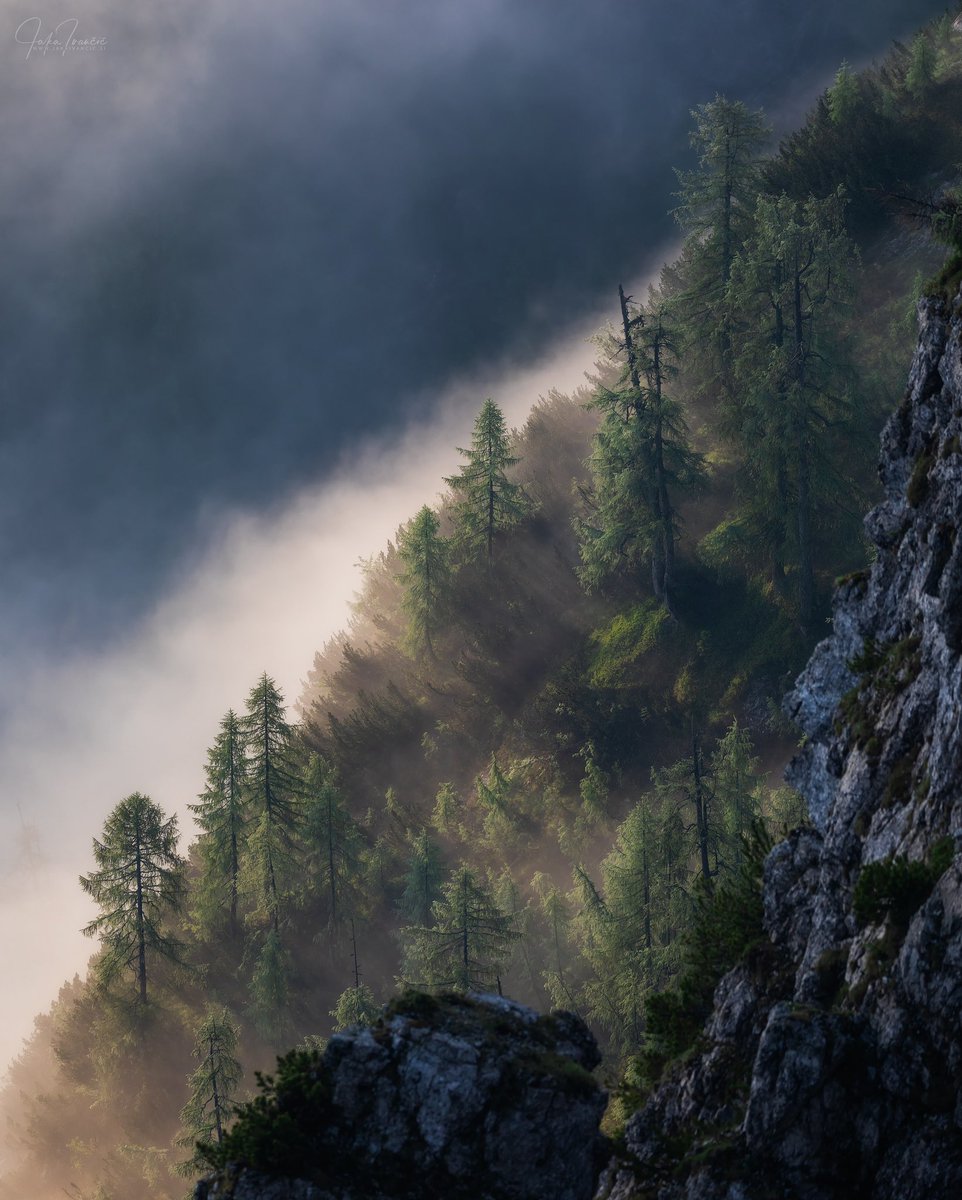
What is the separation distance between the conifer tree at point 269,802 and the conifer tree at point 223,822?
1.63 ft

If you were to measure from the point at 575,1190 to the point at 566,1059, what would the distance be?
1690mm

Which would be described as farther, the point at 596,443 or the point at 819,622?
the point at 596,443

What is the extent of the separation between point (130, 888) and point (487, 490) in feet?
92.4

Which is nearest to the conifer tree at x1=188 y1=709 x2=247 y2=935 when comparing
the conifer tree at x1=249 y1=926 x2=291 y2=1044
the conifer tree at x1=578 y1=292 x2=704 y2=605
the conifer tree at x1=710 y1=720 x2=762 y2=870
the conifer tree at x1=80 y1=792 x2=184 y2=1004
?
the conifer tree at x1=80 y1=792 x2=184 y2=1004

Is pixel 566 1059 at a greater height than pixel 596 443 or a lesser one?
lesser

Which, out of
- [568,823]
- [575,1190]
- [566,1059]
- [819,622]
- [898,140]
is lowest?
[575,1190]

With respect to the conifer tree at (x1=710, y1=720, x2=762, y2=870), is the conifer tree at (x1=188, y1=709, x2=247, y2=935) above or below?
above

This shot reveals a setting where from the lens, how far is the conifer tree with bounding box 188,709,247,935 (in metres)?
57.1

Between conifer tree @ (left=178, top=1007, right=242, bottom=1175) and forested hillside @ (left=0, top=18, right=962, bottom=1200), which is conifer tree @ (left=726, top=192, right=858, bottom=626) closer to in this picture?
forested hillside @ (left=0, top=18, right=962, bottom=1200)

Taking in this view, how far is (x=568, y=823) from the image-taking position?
179 ft

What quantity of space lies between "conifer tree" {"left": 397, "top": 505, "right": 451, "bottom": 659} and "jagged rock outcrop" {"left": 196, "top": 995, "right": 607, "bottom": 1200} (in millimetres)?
48096

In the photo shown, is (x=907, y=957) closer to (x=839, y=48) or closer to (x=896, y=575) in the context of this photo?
(x=896, y=575)

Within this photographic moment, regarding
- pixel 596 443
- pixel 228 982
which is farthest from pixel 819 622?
pixel 228 982

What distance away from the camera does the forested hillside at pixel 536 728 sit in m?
50.9
